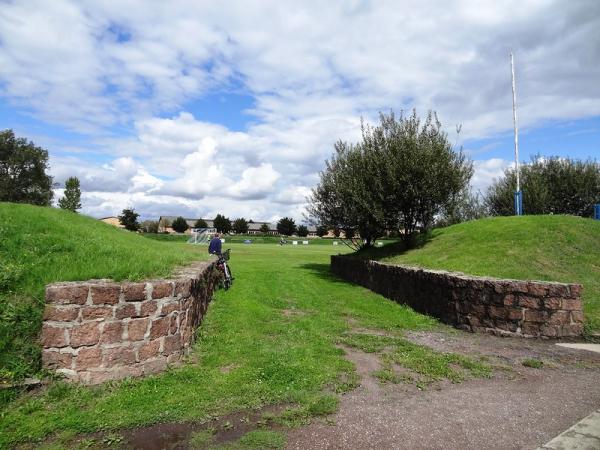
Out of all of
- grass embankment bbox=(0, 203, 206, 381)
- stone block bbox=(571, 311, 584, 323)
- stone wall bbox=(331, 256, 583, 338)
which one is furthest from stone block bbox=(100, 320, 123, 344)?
stone block bbox=(571, 311, 584, 323)

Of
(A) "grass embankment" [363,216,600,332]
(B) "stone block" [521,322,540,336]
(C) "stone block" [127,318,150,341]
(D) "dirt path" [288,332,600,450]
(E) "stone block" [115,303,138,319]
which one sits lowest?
(D) "dirt path" [288,332,600,450]

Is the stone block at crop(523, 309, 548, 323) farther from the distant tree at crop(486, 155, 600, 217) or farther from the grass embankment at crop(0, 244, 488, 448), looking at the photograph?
the distant tree at crop(486, 155, 600, 217)

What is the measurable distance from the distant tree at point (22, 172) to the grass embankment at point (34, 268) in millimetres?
54815

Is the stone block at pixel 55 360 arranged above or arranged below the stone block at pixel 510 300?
below

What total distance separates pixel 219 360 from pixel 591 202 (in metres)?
34.4

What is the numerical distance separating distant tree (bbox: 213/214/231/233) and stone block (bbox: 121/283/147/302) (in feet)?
395

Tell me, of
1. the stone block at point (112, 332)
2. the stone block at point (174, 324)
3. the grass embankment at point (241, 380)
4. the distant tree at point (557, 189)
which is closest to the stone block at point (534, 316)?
the grass embankment at point (241, 380)

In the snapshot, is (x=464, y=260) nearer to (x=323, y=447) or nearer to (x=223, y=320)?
(x=223, y=320)

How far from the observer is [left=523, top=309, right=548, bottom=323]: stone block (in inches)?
340

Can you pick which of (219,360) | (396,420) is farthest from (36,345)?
(396,420)

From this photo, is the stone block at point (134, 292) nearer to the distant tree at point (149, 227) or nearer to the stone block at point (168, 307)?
the stone block at point (168, 307)

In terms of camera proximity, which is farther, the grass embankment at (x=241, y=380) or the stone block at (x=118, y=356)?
the stone block at (x=118, y=356)

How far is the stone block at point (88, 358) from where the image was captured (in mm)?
5559

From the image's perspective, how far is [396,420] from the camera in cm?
477
